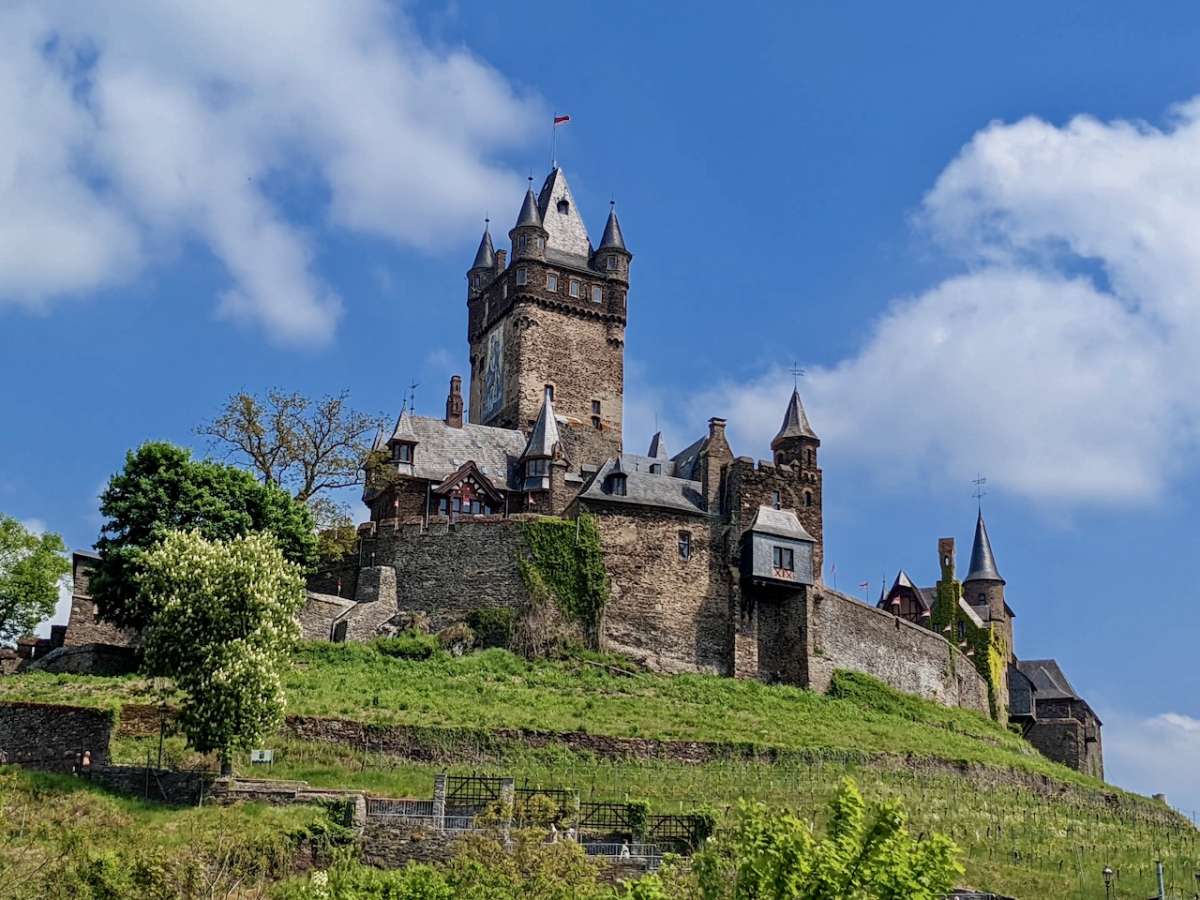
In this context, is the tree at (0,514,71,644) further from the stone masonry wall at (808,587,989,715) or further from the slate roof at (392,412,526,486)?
the stone masonry wall at (808,587,989,715)

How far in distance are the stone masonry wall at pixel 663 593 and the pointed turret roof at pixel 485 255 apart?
91.2 feet

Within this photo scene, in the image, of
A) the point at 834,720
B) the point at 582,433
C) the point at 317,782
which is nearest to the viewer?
the point at 317,782

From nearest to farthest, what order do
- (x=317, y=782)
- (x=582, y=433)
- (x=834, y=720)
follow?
(x=317, y=782) → (x=834, y=720) → (x=582, y=433)

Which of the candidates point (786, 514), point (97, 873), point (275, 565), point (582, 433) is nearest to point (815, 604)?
point (786, 514)

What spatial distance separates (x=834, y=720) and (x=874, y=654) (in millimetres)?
9763

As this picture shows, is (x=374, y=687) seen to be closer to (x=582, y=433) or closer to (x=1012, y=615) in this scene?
(x=582, y=433)

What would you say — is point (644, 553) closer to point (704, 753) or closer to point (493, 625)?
point (493, 625)

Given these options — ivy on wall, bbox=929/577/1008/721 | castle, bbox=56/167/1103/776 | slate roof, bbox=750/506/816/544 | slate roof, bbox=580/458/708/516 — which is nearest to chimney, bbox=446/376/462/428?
castle, bbox=56/167/1103/776

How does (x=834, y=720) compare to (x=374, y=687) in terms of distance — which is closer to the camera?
(x=374, y=687)

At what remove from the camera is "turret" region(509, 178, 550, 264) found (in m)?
83.2

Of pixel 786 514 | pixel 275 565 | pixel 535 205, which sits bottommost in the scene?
pixel 275 565

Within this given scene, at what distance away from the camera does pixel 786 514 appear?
223 feet

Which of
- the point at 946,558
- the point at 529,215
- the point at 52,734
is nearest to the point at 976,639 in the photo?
the point at 946,558

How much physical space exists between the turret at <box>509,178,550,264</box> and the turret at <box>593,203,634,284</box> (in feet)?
10.4
